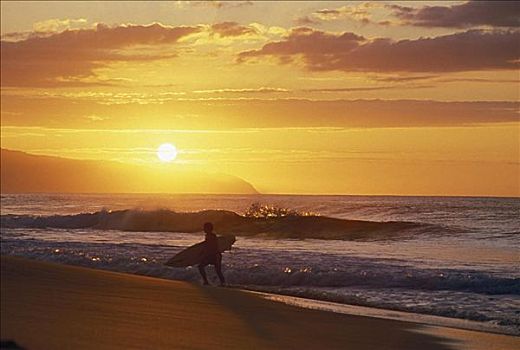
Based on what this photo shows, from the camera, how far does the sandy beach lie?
854 cm

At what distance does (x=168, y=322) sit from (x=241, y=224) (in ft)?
137

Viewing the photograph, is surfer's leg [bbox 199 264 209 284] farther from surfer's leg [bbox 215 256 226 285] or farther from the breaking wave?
the breaking wave

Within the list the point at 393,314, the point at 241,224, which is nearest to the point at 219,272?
the point at 393,314

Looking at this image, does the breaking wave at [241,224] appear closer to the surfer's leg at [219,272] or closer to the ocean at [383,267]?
the ocean at [383,267]

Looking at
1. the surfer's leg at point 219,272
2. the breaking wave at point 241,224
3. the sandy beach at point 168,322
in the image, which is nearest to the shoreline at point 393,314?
the sandy beach at point 168,322

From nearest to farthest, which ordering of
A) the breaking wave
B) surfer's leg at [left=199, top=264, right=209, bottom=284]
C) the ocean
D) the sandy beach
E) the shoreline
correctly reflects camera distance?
the sandy beach, the shoreline, the ocean, surfer's leg at [left=199, top=264, right=209, bottom=284], the breaking wave

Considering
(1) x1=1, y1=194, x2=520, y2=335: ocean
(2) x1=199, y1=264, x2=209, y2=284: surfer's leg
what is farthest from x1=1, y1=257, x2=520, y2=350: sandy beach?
(2) x1=199, y1=264, x2=209, y2=284: surfer's leg

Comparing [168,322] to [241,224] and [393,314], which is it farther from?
[241,224]

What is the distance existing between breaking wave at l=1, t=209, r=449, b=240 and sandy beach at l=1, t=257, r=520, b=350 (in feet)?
87.2

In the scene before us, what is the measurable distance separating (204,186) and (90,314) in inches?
6888

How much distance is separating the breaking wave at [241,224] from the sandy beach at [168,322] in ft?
87.2

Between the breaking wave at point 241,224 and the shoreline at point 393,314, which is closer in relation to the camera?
the shoreline at point 393,314

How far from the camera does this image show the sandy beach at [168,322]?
336 inches

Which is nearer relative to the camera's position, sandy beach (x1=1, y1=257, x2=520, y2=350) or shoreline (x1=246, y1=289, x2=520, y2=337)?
sandy beach (x1=1, y1=257, x2=520, y2=350)
